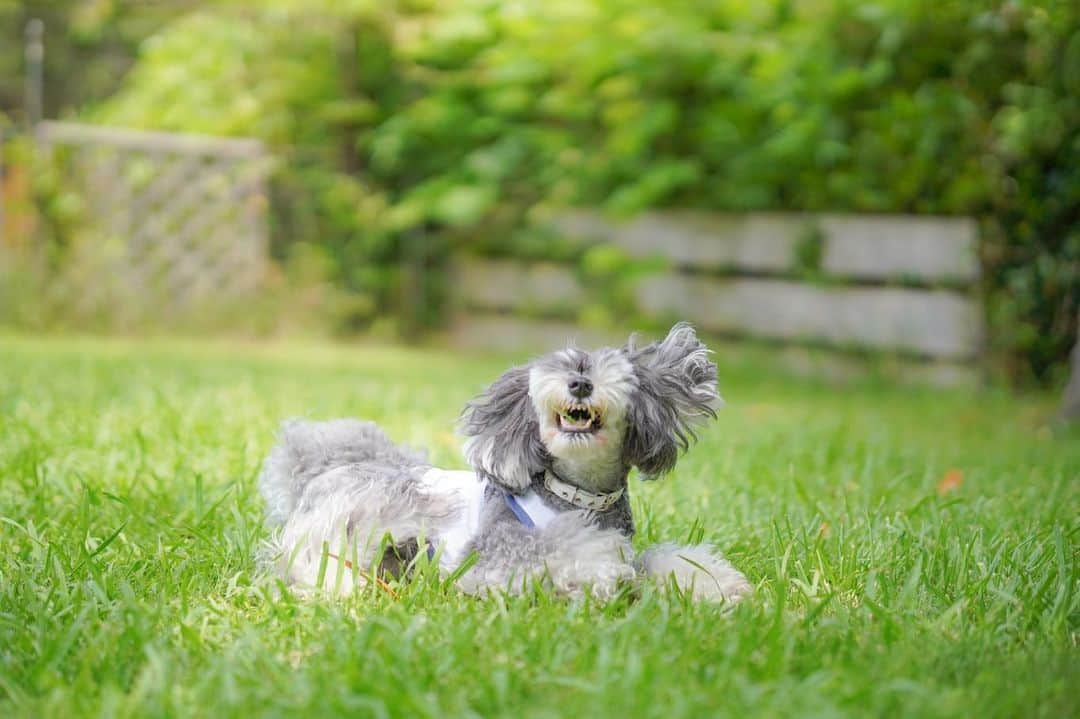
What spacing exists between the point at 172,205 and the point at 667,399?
7960 mm

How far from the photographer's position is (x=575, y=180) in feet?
31.3

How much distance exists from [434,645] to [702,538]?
1142 mm

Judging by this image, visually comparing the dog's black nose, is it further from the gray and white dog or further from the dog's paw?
the dog's paw

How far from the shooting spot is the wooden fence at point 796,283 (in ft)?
25.2

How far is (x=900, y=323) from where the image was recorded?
7898 mm

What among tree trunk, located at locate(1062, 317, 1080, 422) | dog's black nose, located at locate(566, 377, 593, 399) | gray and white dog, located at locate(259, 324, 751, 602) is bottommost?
tree trunk, located at locate(1062, 317, 1080, 422)

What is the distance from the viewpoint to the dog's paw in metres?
2.57

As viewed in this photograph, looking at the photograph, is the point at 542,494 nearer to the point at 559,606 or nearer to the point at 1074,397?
the point at 559,606

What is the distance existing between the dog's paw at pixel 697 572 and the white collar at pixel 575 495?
167 millimetres

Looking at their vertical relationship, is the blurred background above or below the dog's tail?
above

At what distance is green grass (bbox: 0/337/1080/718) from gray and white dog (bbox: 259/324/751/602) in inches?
3.3

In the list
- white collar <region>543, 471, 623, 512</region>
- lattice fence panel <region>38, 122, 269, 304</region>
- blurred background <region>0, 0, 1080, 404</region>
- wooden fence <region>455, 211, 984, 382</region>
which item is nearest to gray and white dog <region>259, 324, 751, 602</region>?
white collar <region>543, 471, 623, 512</region>

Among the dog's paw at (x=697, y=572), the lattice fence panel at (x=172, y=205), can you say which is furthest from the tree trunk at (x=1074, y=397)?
the lattice fence panel at (x=172, y=205)

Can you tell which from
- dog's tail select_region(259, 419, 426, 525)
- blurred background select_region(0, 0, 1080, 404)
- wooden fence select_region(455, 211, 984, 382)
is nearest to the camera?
dog's tail select_region(259, 419, 426, 525)
